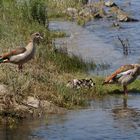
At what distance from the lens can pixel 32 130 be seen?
11211 mm

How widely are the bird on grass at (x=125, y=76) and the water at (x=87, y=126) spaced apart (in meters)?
1.57

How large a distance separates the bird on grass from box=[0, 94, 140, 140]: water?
1.57m

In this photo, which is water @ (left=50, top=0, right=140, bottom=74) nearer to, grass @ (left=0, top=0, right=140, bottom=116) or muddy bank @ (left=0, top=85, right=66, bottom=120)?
grass @ (left=0, top=0, right=140, bottom=116)

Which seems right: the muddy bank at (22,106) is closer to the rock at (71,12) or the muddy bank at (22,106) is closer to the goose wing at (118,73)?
the goose wing at (118,73)

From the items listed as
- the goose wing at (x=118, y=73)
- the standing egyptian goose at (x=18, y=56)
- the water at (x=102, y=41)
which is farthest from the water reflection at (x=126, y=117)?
the water at (x=102, y=41)

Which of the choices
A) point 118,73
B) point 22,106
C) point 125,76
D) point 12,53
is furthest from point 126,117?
point 12,53

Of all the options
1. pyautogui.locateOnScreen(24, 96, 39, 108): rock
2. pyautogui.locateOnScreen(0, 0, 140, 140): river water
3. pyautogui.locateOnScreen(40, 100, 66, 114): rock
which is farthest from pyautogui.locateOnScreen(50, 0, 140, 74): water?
pyautogui.locateOnScreen(24, 96, 39, 108): rock

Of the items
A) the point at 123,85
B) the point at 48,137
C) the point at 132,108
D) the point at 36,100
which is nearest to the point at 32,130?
the point at 48,137

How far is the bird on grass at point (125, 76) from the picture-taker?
15.1 meters

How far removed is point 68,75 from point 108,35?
34.1ft

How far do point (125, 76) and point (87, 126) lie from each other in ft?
12.3

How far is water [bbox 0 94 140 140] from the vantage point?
1090cm

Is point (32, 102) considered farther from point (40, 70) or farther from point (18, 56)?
point (40, 70)

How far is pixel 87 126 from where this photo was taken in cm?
1161
